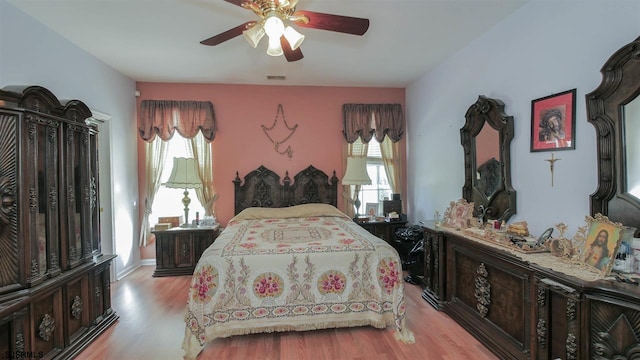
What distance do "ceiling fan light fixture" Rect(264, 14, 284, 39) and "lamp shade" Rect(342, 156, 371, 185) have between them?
2.71m

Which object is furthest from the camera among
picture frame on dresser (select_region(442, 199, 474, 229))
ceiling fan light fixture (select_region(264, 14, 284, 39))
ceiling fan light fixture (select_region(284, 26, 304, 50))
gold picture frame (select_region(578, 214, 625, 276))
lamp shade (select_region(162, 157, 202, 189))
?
lamp shade (select_region(162, 157, 202, 189))

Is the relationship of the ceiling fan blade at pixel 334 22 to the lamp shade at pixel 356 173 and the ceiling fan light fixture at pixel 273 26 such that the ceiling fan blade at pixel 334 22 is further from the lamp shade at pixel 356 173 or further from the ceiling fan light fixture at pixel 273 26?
the lamp shade at pixel 356 173

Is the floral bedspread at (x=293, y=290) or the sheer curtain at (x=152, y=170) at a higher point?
the sheer curtain at (x=152, y=170)

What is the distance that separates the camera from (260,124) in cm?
464

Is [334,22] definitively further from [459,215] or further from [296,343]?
[296,343]

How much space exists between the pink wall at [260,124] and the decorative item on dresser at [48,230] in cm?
194

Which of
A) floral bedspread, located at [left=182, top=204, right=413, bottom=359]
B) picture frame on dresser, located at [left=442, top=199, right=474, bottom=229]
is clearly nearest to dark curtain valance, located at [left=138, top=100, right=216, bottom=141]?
floral bedspread, located at [left=182, top=204, right=413, bottom=359]

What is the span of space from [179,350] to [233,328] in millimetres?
435

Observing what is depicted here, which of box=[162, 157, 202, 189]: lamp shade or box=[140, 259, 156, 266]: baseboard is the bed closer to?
box=[162, 157, 202, 189]: lamp shade

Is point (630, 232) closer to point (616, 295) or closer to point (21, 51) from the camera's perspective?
point (616, 295)

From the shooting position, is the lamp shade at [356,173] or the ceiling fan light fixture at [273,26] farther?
the lamp shade at [356,173]

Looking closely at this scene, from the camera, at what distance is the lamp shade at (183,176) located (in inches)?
160

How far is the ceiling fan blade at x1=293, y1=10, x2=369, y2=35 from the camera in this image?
1.93 meters

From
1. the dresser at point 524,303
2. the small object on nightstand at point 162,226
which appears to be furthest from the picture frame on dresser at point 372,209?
the small object on nightstand at point 162,226
